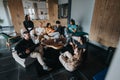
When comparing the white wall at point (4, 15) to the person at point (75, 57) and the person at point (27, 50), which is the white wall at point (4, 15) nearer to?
the person at point (27, 50)

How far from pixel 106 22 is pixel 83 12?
51.0 inches

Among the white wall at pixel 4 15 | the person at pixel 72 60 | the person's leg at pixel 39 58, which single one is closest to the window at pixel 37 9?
the white wall at pixel 4 15

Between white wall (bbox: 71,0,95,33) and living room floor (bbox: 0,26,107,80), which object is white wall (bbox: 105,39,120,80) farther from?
white wall (bbox: 71,0,95,33)

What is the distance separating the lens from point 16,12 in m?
4.73

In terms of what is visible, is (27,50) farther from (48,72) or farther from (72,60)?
(72,60)

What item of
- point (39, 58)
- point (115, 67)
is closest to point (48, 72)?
point (39, 58)

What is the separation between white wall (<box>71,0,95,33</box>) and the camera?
3.46 metres

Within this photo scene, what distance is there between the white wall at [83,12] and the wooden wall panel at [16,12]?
2.88 metres

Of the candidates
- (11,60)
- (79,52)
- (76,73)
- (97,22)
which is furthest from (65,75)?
(97,22)

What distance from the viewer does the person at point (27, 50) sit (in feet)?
6.71

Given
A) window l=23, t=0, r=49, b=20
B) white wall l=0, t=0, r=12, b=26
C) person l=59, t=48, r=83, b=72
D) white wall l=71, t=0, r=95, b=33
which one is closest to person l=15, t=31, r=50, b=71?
person l=59, t=48, r=83, b=72

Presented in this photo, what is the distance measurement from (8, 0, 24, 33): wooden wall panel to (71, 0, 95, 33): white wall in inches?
113

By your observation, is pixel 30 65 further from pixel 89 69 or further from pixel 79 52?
pixel 89 69

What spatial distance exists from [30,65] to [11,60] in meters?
0.73
